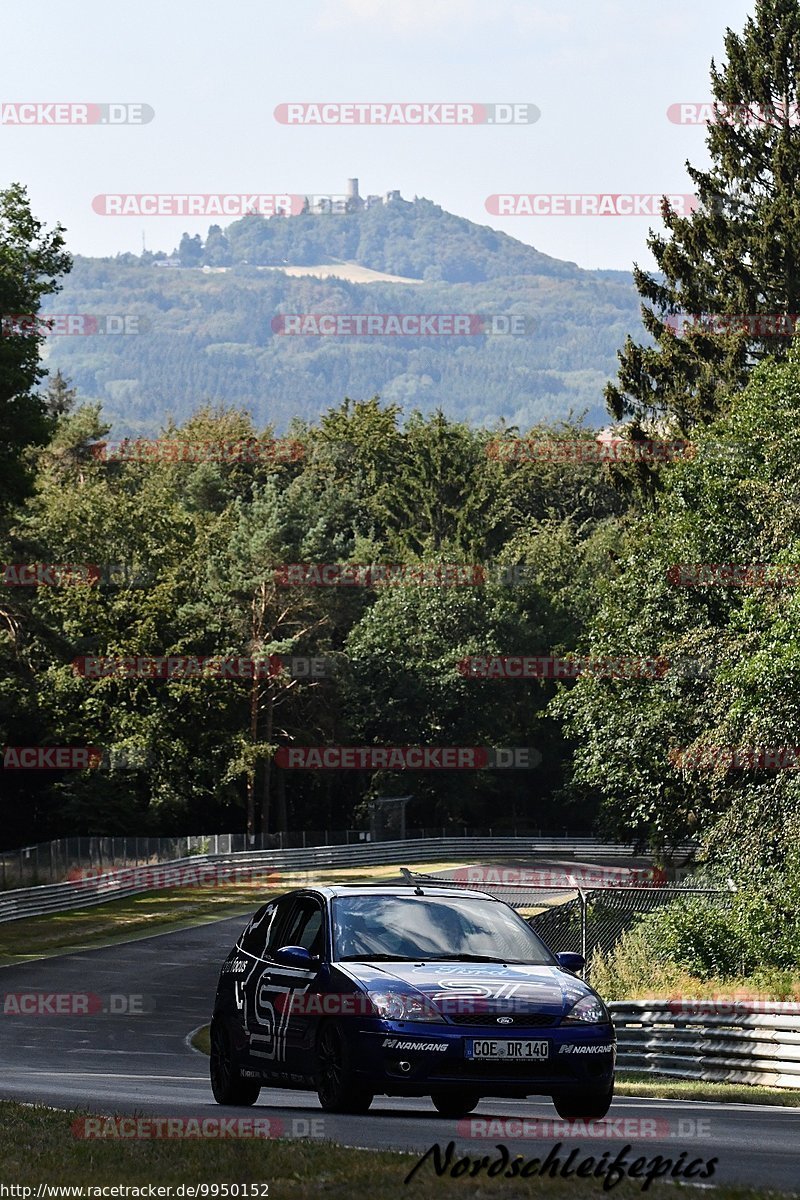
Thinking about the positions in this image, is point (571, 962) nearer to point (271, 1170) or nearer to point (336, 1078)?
point (336, 1078)

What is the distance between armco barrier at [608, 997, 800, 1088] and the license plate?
707 centimetres

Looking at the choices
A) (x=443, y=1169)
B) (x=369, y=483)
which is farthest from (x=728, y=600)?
(x=369, y=483)

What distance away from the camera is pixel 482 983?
1152 cm

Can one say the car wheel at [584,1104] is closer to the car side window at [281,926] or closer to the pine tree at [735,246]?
the car side window at [281,926]

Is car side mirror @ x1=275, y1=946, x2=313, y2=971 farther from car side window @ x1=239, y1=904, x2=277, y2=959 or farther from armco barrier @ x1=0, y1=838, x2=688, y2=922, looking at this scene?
armco barrier @ x1=0, y1=838, x2=688, y2=922

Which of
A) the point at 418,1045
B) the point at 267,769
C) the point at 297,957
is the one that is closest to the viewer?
the point at 418,1045

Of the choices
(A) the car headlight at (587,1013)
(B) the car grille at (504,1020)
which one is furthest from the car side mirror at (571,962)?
(B) the car grille at (504,1020)

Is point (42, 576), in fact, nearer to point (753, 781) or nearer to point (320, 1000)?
point (753, 781)

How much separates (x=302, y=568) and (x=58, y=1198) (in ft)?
248

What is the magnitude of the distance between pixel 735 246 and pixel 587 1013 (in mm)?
40451

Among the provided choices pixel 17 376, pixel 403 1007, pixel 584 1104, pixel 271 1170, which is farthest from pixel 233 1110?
pixel 17 376

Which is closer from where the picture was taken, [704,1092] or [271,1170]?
[271,1170]

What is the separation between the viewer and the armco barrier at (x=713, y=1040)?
17.8 m

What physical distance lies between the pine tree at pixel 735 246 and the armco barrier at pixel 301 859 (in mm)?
13954
